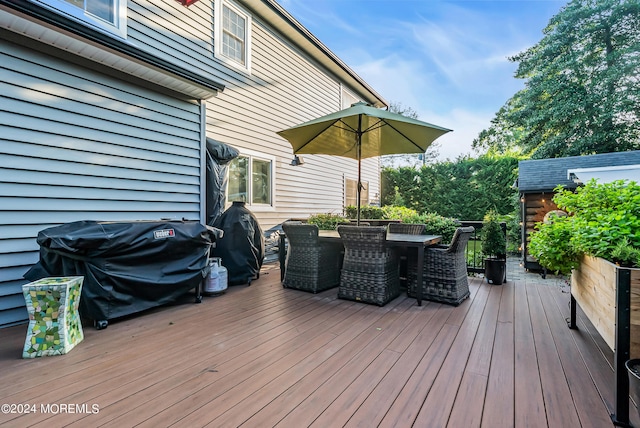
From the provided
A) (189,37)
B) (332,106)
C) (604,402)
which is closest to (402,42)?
(332,106)

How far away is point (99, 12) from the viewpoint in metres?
3.83

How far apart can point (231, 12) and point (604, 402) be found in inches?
275

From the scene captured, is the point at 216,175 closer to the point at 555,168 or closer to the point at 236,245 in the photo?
the point at 236,245

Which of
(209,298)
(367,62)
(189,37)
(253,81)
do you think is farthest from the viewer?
(367,62)

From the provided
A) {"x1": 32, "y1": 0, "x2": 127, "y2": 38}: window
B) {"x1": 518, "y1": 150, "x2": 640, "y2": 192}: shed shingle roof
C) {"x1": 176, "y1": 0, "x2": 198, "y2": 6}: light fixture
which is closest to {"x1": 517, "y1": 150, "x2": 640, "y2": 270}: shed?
{"x1": 518, "y1": 150, "x2": 640, "y2": 192}: shed shingle roof

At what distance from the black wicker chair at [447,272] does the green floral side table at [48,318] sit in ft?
11.3

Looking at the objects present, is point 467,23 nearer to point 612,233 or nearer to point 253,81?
point 253,81

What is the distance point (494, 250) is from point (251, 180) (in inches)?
173

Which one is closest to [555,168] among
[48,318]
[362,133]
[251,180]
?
[362,133]

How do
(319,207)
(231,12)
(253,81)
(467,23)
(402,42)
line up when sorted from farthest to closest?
(402,42) → (467,23) → (319,207) → (253,81) → (231,12)

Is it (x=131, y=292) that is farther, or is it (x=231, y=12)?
(x=231, y=12)

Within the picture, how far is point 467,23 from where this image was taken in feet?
30.1

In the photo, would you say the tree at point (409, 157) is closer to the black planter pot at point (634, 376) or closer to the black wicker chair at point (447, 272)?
the black wicker chair at point (447, 272)

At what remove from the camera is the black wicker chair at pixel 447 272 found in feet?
11.5
